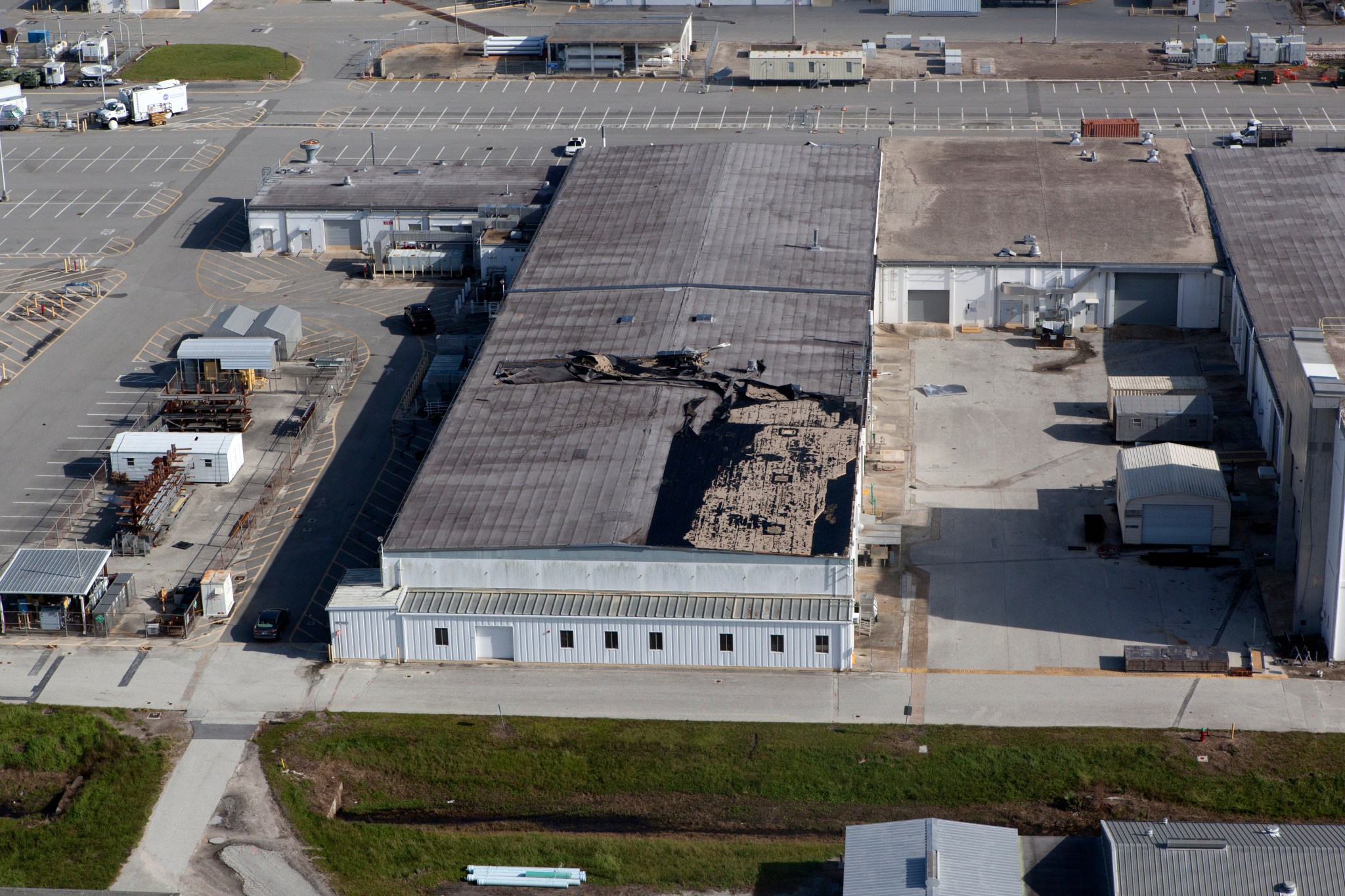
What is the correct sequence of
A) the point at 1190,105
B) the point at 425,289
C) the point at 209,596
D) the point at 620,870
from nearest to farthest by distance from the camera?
the point at 620,870 < the point at 209,596 < the point at 425,289 < the point at 1190,105

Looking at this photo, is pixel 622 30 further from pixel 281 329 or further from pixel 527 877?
pixel 527 877

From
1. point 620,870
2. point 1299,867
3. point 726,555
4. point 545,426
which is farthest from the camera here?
point 545,426

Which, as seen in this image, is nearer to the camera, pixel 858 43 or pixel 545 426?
pixel 545 426

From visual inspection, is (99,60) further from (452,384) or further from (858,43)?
(452,384)

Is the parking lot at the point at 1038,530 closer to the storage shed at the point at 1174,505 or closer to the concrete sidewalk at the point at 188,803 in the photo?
the storage shed at the point at 1174,505

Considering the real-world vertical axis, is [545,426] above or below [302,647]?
above

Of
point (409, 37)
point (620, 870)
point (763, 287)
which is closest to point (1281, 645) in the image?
point (620, 870)

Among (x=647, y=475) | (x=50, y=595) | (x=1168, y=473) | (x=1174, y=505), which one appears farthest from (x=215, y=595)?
(x=1168, y=473)
